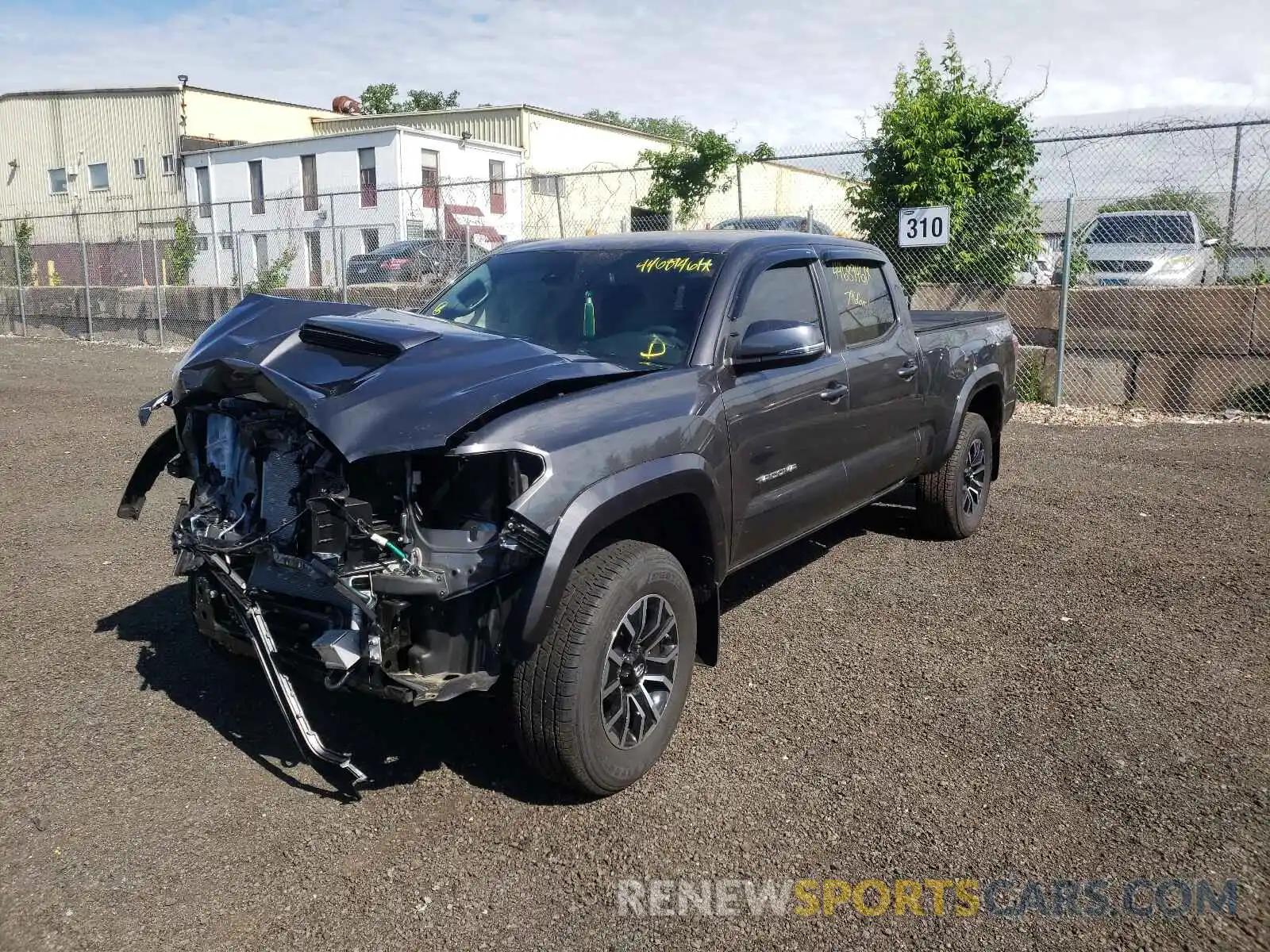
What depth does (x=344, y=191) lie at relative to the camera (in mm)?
21750

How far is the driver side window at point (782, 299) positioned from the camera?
4.34m

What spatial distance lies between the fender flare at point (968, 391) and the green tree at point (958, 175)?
559cm

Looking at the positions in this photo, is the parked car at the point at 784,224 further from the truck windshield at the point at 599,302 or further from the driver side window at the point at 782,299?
the truck windshield at the point at 599,302

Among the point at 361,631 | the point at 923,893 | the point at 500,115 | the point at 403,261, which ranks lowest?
the point at 923,893

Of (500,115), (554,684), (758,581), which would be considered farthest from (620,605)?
(500,115)

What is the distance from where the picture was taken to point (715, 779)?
357cm

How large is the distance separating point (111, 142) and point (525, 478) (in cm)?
3760

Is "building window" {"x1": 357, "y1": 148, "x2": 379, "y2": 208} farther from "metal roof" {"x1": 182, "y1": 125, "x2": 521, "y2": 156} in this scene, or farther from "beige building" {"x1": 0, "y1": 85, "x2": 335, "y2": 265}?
"beige building" {"x1": 0, "y1": 85, "x2": 335, "y2": 265}

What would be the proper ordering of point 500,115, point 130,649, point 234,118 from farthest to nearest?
point 234,118 → point 500,115 → point 130,649

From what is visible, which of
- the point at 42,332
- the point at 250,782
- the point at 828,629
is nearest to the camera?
the point at 250,782

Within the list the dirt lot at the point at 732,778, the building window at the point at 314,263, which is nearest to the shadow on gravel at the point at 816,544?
the dirt lot at the point at 732,778

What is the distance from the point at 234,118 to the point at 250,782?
35548 mm

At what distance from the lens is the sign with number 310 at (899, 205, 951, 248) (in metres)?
11.4

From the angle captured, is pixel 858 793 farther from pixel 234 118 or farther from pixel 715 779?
pixel 234 118
